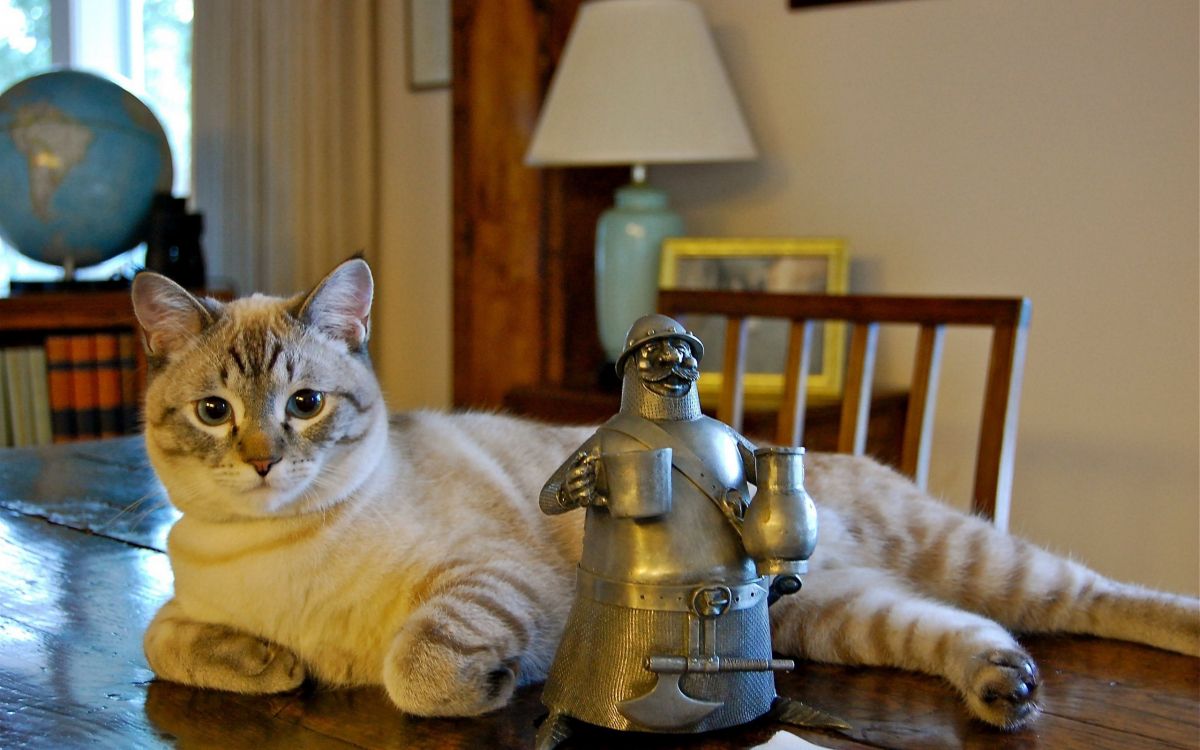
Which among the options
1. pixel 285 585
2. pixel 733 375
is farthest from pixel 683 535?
pixel 733 375

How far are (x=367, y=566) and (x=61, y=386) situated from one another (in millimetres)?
2533

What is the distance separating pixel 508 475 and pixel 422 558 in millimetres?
229

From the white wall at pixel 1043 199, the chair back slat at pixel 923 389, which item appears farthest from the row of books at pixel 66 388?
the chair back slat at pixel 923 389

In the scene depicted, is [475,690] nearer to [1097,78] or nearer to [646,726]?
[646,726]

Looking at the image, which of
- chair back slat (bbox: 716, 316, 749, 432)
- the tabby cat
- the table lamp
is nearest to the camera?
the tabby cat

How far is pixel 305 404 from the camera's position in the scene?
1.08 m

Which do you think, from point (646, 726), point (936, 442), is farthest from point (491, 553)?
point (936, 442)

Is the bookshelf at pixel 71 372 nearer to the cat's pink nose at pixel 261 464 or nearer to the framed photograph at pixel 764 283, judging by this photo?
the framed photograph at pixel 764 283

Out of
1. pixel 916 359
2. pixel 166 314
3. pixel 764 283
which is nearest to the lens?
pixel 166 314

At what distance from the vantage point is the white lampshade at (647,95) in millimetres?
2617

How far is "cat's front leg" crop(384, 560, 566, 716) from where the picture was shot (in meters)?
0.87

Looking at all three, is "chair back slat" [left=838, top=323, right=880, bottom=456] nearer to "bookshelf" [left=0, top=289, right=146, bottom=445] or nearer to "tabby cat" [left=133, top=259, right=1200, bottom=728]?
"tabby cat" [left=133, top=259, right=1200, bottom=728]

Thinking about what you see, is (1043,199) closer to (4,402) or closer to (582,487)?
(582,487)

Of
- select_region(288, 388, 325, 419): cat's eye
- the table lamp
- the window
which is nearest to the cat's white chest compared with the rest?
select_region(288, 388, 325, 419): cat's eye
